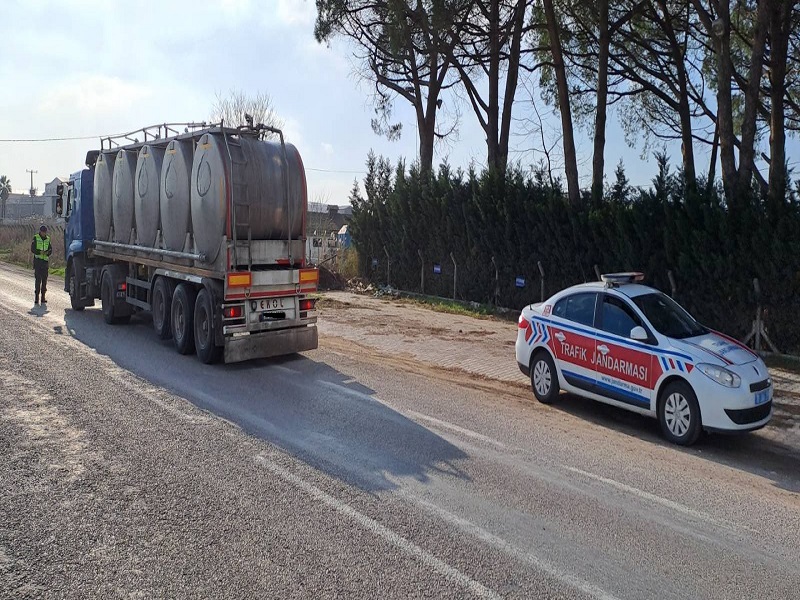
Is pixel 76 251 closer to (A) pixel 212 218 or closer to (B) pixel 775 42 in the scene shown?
(A) pixel 212 218

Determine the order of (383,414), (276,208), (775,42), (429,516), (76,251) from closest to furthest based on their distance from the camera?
(429,516)
(383,414)
(276,208)
(76,251)
(775,42)

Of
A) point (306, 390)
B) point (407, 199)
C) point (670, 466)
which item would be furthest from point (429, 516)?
point (407, 199)

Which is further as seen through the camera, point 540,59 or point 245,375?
point 540,59

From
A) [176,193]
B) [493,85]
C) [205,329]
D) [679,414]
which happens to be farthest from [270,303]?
[493,85]

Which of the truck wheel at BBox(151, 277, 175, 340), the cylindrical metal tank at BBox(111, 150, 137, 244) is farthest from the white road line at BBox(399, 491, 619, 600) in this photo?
the cylindrical metal tank at BBox(111, 150, 137, 244)

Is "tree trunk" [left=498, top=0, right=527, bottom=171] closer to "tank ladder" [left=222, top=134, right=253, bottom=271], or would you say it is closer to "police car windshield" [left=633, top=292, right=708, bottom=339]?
"tank ladder" [left=222, top=134, right=253, bottom=271]

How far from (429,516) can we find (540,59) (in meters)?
19.1

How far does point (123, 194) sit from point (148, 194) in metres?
1.54

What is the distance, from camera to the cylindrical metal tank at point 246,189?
36.7 feet

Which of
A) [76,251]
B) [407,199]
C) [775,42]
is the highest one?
[775,42]

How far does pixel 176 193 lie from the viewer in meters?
12.5

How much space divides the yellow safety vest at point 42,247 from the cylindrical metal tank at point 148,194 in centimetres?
578

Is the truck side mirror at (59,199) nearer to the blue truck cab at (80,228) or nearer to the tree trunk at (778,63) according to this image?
the blue truck cab at (80,228)

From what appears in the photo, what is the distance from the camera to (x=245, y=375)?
10.8 meters
